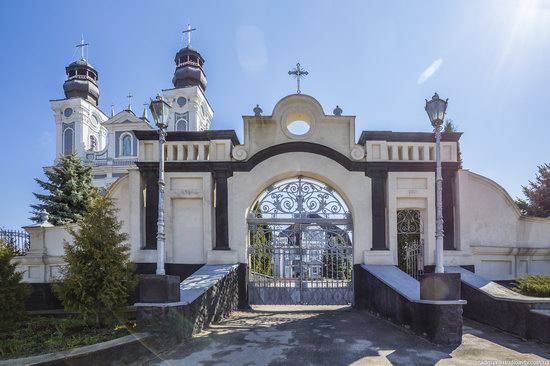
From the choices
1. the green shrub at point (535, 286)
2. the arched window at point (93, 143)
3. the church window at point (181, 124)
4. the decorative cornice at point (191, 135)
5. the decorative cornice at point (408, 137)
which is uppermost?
the church window at point (181, 124)

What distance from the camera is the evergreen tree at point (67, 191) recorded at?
2433 cm

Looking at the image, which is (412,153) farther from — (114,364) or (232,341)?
(114,364)

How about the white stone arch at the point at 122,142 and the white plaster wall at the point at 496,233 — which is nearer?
the white plaster wall at the point at 496,233

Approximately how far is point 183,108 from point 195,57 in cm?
764

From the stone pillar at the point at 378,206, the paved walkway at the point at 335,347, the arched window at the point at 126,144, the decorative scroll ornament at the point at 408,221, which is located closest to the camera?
the paved walkway at the point at 335,347

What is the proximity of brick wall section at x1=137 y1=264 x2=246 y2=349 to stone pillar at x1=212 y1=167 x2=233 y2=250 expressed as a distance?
1424 mm

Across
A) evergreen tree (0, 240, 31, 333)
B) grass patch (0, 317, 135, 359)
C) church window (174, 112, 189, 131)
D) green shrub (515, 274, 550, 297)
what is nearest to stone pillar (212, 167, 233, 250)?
grass patch (0, 317, 135, 359)

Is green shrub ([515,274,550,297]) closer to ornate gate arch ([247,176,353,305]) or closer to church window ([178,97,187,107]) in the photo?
ornate gate arch ([247,176,353,305])

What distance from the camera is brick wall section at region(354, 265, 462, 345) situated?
7.73 metres

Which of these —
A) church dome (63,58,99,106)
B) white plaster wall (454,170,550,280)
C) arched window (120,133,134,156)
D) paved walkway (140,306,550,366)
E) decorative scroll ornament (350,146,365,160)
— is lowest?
paved walkway (140,306,550,366)

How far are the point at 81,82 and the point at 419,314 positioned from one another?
53.1 m

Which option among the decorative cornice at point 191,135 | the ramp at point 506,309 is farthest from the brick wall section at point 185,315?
the ramp at point 506,309

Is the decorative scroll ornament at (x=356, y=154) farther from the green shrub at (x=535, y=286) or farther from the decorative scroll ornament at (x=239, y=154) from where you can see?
the green shrub at (x=535, y=286)

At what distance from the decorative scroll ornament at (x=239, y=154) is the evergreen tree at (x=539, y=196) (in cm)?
1691
